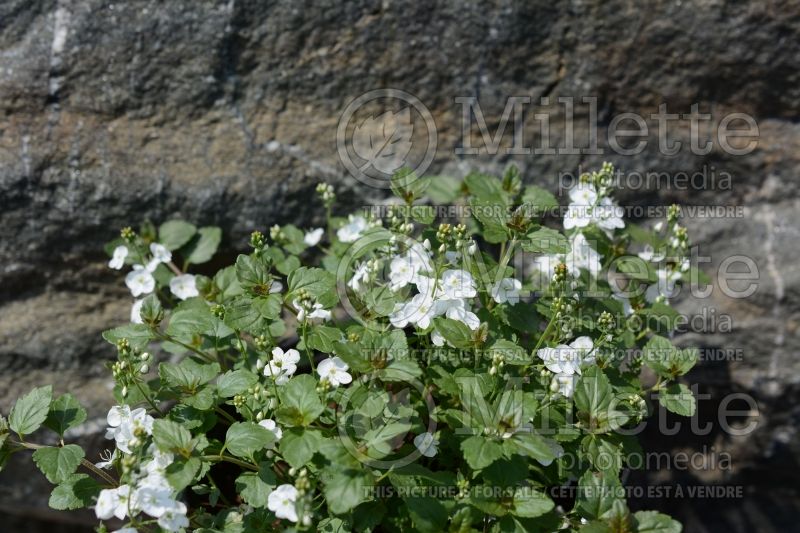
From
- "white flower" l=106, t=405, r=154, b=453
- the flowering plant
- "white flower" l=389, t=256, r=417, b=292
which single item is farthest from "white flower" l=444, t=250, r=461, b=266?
"white flower" l=106, t=405, r=154, b=453

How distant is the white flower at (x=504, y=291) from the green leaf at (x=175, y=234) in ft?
4.06

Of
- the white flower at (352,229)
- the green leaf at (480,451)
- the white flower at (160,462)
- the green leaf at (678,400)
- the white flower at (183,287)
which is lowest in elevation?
the green leaf at (678,400)

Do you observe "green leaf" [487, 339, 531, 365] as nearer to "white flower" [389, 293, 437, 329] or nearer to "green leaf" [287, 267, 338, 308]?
"white flower" [389, 293, 437, 329]

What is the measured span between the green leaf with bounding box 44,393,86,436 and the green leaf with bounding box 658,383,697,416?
173 centimetres

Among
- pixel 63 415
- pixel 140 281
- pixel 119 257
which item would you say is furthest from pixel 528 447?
pixel 119 257

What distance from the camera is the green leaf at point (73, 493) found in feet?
7.34

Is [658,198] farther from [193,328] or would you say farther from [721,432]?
[193,328]

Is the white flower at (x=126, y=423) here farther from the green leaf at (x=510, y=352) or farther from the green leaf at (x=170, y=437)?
the green leaf at (x=510, y=352)

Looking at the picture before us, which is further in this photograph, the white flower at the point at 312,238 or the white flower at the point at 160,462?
the white flower at the point at 312,238

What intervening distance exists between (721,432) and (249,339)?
206cm

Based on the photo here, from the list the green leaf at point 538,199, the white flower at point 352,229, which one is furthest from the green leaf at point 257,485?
the green leaf at point 538,199

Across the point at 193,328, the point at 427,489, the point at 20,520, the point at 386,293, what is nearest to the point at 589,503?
the point at 427,489

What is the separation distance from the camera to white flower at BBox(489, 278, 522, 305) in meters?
2.39

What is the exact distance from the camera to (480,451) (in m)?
2.05
